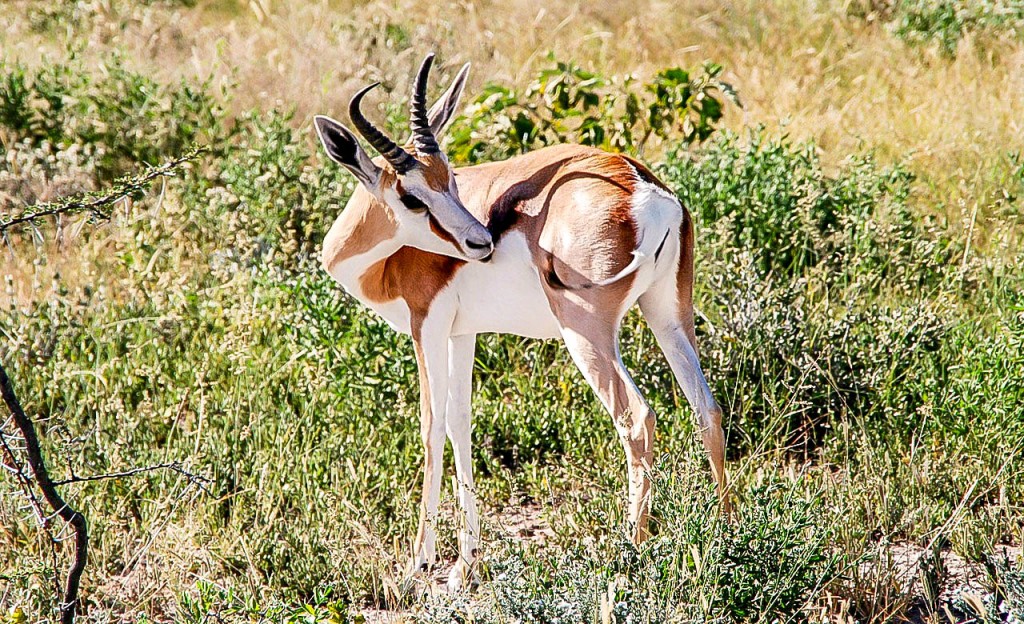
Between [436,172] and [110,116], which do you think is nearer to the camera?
[436,172]

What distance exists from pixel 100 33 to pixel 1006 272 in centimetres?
788

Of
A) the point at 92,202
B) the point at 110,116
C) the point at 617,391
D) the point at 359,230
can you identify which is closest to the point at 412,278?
the point at 359,230

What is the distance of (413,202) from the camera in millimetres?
4016

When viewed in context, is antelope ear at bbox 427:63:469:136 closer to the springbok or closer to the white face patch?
the springbok

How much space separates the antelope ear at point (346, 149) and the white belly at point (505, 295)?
47cm

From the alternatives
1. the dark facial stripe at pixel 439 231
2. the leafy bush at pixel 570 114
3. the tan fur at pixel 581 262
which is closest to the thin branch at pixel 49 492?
the tan fur at pixel 581 262

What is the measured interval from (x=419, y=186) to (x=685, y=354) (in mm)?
1103

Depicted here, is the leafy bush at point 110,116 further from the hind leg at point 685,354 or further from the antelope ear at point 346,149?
the hind leg at point 685,354

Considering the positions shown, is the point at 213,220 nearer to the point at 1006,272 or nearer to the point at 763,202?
the point at 763,202

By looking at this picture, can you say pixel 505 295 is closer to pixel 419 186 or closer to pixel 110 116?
pixel 419 186

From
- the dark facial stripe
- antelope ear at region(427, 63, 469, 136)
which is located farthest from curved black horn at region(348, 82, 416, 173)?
antelope ear at region(427, 63, 469, 136)

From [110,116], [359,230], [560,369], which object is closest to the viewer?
[359,230]

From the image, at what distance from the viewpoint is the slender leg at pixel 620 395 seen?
3871 millimetres

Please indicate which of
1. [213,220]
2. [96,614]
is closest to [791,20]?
[213,220]
